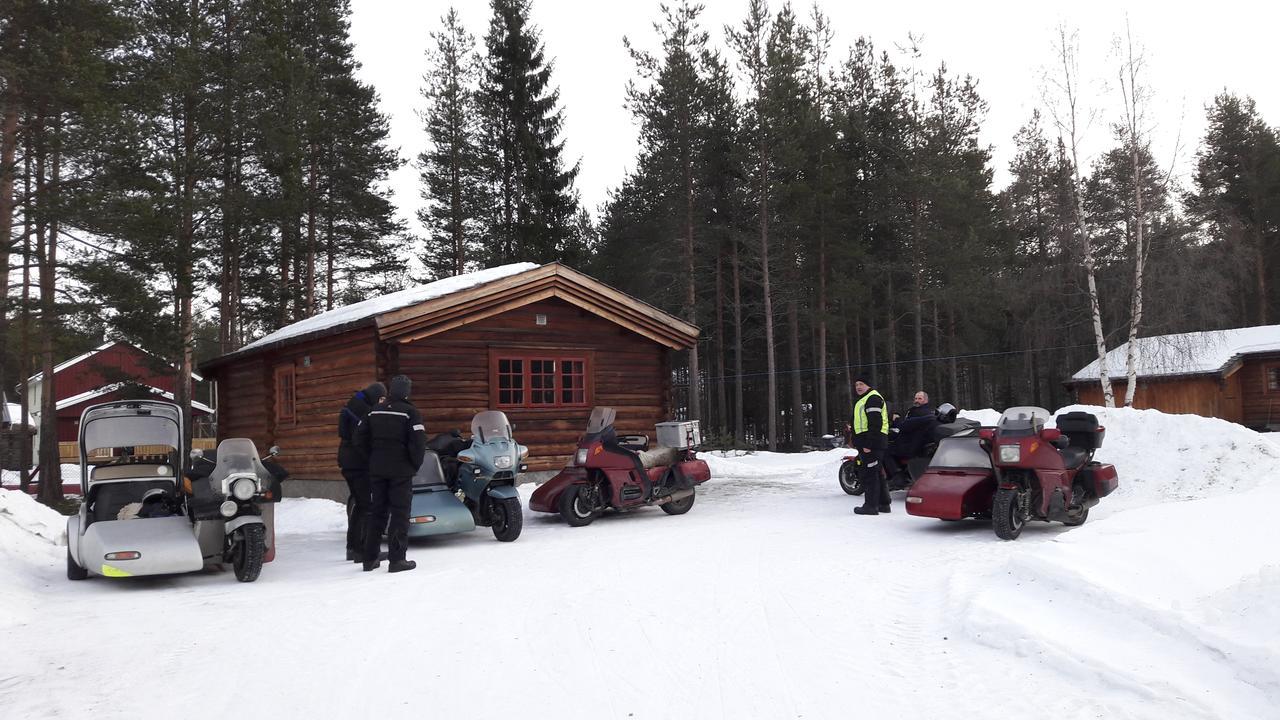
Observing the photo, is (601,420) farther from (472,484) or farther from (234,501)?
(234,501)

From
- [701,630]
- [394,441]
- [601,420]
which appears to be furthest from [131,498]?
[701,630]

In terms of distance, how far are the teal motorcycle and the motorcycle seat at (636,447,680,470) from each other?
201 cm

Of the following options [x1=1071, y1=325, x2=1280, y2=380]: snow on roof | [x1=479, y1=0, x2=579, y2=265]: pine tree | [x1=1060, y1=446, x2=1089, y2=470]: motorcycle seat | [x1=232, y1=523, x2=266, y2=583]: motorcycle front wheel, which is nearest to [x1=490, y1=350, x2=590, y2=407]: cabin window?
[x1=232, y1=523, x2=266, y2=583]: motorcycle front wheel

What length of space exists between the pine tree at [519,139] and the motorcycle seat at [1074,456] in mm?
18726

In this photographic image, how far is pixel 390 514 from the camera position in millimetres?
7891

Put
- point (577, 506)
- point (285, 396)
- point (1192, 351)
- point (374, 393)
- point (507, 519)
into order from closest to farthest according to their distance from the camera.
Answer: point (374, 393) → point (507, 519) → point (577, 506) → point (285, 396) → point (1192, 351)

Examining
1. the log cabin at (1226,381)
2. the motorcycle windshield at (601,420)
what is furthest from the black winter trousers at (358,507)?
the log cabin at (1226,381)

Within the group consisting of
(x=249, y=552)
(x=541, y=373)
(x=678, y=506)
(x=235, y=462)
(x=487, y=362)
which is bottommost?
(x=678, y=506)

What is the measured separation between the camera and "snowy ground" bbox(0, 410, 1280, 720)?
3.89 metres

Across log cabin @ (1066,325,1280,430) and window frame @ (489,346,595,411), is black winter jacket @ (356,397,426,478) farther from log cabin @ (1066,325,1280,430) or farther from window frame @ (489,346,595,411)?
log cabin @ (1066,325,1280,430)

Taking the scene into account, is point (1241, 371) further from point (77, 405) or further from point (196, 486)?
point (77, 405)

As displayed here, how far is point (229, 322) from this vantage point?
24.5 metres

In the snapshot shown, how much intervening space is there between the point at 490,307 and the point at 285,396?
495 cm

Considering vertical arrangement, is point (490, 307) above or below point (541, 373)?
above
